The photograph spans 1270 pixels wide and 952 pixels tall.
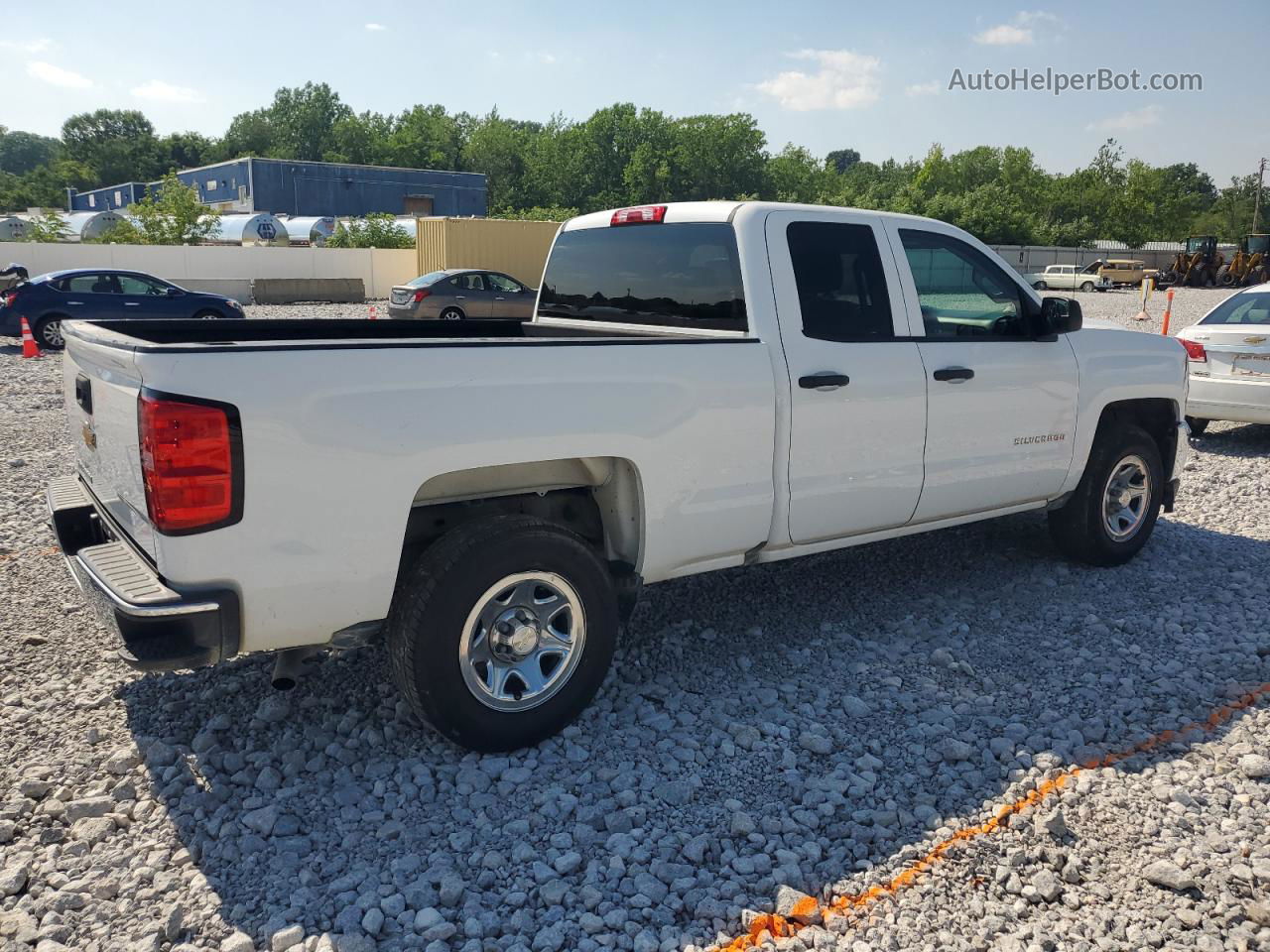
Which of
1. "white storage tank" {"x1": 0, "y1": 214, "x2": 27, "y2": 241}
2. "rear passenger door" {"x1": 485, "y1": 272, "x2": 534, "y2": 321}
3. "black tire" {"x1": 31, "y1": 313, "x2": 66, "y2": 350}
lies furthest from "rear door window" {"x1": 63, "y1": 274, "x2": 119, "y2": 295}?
"white storage tank" {"x1": 0, "y1": 214, "x2": 27, "y2": 241}

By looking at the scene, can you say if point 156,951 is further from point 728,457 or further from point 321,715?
point 728,457

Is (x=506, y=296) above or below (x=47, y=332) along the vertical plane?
above

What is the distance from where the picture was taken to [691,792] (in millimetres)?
3520

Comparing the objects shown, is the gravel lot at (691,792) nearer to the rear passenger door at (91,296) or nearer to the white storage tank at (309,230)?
the rear passenger door at (91,296)

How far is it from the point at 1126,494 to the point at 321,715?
4685 millimetres

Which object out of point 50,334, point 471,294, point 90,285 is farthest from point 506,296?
point 50,334

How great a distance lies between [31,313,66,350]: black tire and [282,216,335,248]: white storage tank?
30645 mm

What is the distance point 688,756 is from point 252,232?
4817 cm

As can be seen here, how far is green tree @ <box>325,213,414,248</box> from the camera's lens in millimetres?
38188

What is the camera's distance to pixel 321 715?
409 centimetres

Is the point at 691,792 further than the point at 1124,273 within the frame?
No

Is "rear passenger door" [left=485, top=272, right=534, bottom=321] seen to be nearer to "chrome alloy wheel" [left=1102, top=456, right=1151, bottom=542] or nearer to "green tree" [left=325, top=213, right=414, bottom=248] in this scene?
"green tree" [left=325, top=213, right=414, bottom=248]

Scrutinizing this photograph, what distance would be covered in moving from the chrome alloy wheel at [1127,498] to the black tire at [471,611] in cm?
359

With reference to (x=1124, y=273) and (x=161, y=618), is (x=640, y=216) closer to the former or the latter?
(x=161, y=618)
